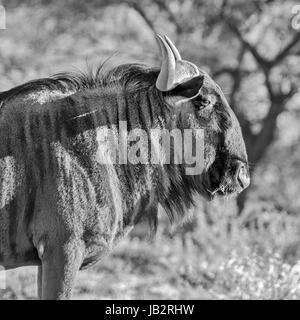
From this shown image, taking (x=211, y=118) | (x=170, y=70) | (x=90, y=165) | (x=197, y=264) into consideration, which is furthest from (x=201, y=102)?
(x=197, y=264)

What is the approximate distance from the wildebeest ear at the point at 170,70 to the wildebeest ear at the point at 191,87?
25 millimetres

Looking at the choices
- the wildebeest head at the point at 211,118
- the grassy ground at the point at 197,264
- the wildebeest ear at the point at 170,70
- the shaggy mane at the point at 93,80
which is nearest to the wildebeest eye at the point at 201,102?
the wildebeest head at the point at 211,118

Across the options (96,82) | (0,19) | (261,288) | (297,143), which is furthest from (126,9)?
(96,82)

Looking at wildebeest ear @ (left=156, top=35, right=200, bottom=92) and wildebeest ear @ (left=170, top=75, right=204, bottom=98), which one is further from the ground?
wildebeest ear @ (left=156, top=35, right=200, bottom=92)

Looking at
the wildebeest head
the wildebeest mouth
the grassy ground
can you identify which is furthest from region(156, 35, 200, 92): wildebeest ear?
the grassy ground

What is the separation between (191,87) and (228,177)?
0.64m

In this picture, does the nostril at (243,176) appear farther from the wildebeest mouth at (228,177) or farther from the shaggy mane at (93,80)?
the shaggy mane at (93,80)

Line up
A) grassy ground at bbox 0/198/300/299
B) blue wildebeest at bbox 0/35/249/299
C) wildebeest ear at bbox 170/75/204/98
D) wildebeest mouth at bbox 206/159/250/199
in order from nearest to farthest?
blue wildebeest at bbox 0/35/249/299
wildebeest ear at bbox 170/75/204/98
wildebeest mouth at bbox 206/159/250/199
grassy ground at bbox 0/198/300/299

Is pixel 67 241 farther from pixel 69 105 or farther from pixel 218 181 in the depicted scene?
pixel 218 181

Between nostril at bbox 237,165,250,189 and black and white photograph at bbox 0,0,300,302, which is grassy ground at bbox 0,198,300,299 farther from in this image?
nostril at bbox 237,165,250,189

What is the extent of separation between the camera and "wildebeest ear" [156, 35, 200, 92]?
4.39 m

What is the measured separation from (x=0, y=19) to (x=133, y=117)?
8.65 m

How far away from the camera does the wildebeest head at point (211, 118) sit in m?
4.53

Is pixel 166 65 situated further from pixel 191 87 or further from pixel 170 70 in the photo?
pixel 191 87
